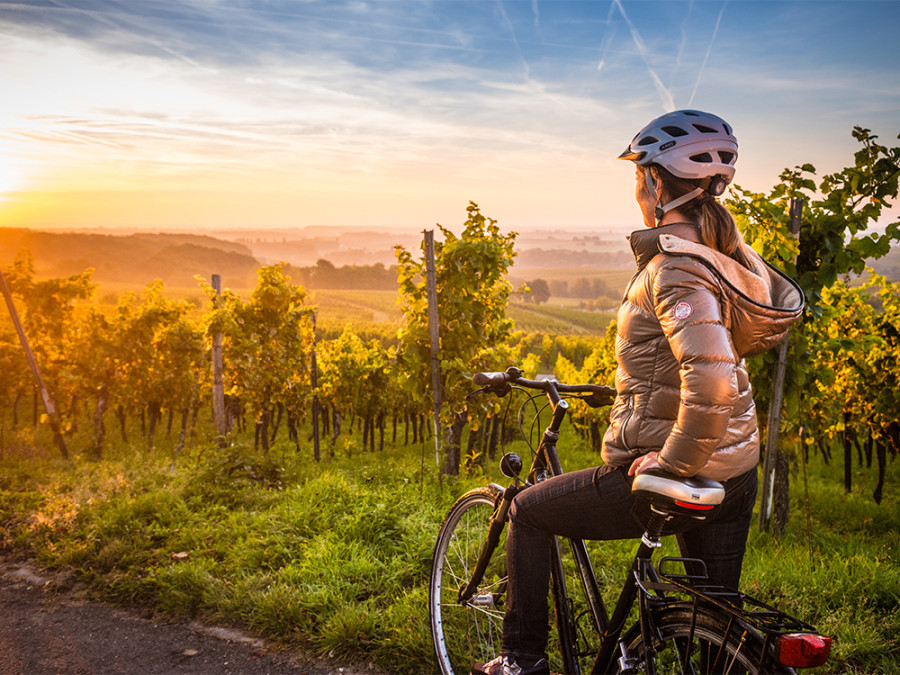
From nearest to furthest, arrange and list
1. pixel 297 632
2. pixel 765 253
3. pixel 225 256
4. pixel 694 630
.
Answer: pixel 694 630
pixel 297 632
pixel 765 253
pixel 225 256

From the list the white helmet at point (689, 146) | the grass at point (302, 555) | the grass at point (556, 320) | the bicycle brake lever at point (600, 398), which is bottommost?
the grass at point (556, 320)

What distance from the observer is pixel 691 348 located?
5.71ft

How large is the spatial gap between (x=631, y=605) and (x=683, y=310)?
47.6 inches

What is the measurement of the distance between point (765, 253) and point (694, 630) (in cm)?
532

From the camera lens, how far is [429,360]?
29.5 feet

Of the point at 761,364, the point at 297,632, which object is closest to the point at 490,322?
the point at 761,364

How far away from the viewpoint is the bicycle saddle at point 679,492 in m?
1.75

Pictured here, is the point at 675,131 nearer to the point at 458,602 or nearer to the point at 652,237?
the point at 652,237

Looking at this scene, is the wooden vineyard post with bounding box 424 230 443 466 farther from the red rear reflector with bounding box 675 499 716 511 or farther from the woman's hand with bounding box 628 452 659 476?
the red rear reflector with bounding box 675 499 716 511

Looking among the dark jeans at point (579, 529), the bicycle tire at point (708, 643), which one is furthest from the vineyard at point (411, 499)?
the bicycle tire at point (708, 643)

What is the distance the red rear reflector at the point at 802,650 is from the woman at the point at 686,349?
1.60 feet

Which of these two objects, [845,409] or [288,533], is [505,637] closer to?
[288,533]

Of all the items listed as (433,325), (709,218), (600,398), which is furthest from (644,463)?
(433,325)

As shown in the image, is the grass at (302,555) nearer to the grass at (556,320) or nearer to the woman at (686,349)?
the woman at (686,349)
